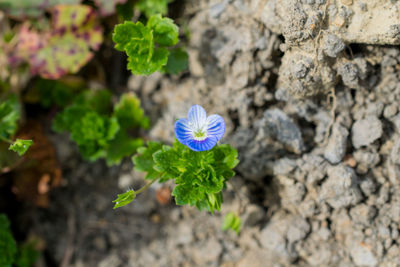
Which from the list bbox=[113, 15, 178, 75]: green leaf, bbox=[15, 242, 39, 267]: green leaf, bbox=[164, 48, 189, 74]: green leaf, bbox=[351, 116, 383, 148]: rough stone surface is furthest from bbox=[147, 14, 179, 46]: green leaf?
bbox=[15, 242, 39, 267]: green leaf

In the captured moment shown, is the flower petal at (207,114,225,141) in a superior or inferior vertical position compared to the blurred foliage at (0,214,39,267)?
superior

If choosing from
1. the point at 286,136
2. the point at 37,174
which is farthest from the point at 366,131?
the point at 37,174

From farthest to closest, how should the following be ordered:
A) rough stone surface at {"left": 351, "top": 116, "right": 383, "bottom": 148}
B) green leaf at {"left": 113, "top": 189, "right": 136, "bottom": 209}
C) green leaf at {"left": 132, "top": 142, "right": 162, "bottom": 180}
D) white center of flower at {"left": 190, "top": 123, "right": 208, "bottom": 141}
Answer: green leaf at {"left": 132, "top": 142, "right": 162, "bottom": 180} → rough stone surface at {"left": 351, "top": 116, "right": 383, "bottom": 148} → white center of flower at {"left": 190, "top": 123, "right": 208, "bottom": 141} → green leaf at {"left": 113, "top": 189, "right": 136, "bottom": 209}

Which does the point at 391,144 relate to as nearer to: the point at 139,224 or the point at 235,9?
the point at 235,9

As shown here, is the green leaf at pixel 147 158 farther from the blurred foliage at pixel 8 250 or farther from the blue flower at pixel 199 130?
the blurred foliage at pixel 8 250

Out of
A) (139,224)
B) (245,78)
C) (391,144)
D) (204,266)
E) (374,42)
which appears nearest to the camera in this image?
(374,42)

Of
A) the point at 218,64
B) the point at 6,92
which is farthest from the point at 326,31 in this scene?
the point at 6,92

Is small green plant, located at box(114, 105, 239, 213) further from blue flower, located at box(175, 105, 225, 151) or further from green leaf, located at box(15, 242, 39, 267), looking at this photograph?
green leaf, located at box(15, 242, 39, 267)
